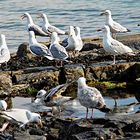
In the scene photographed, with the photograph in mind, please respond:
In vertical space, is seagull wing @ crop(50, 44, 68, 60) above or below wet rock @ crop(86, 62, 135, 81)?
above

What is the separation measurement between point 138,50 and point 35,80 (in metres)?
3.98

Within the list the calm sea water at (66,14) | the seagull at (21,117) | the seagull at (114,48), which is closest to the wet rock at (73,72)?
the seagull at (114,48)

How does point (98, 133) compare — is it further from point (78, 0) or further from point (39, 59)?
point (78, 0)

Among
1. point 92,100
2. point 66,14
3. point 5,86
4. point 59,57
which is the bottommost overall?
point 66,14

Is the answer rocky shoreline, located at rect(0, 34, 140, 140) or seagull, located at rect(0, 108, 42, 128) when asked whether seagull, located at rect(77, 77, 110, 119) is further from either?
seagull, located at rect(0, 108, 42, 128)

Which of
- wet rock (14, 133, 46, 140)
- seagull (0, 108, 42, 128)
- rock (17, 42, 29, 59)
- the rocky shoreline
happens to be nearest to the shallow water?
the rocky shoreline

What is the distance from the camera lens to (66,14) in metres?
33.0

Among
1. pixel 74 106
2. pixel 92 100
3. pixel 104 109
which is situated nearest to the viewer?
pixel 92 100

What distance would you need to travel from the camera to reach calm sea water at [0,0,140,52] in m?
27.6

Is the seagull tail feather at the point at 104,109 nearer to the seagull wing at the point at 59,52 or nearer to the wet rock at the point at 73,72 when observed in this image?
the wet rock at the point at 73,72

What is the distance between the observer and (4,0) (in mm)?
40500

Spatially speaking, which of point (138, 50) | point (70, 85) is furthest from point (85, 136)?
point (138, 50)

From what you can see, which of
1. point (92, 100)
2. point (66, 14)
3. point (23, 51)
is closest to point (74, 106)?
point (92, 100)

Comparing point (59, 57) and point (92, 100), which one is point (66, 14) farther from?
point (92, 100)
